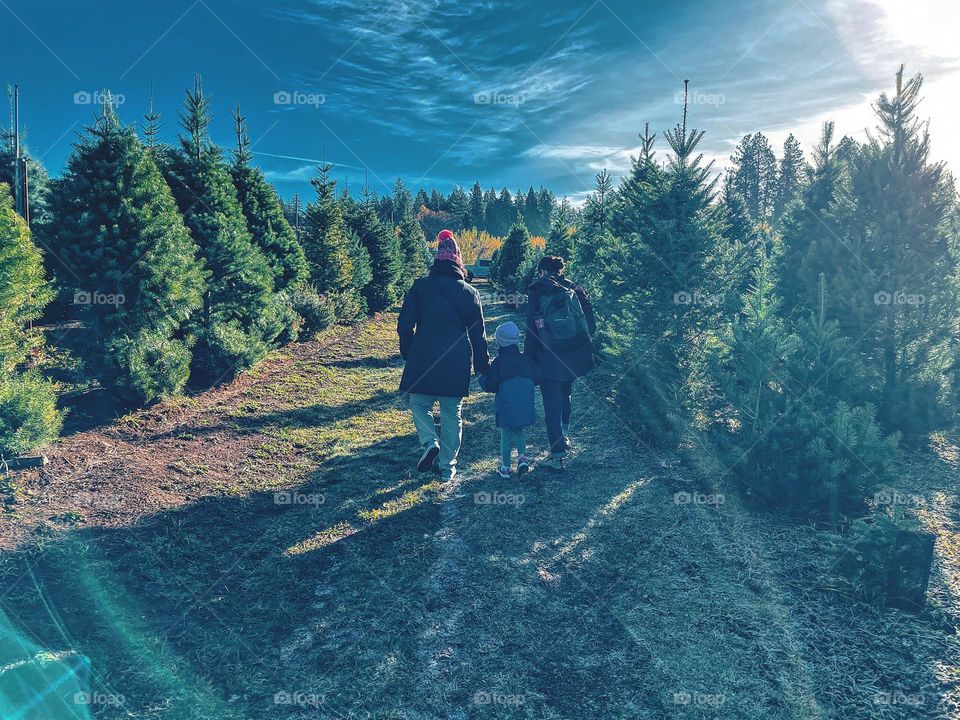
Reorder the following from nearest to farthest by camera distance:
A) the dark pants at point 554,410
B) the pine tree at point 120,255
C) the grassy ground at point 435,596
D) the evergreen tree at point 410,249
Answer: the grassy ground at point 435,596
the dark pants at point 554,410
the pine tree at point 120,255
the evergreen tree at point 410,249

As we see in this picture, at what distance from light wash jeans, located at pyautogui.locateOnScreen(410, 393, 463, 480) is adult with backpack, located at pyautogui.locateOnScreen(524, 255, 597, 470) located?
4.51ft

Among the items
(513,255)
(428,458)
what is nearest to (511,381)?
(428,458)

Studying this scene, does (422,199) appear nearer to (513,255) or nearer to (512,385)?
(513,255)

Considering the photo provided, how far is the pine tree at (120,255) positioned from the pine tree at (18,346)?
92 centimetres

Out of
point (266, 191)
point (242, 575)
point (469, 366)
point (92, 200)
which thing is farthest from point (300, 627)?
point (266, 191)

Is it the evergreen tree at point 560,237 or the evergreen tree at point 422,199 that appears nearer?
the evergreen tree at point 560,237

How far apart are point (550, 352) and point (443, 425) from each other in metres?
1.90

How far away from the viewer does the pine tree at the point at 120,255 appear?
8.12 meters

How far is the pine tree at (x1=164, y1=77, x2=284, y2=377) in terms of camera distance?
10.8 m

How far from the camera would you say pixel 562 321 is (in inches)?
300

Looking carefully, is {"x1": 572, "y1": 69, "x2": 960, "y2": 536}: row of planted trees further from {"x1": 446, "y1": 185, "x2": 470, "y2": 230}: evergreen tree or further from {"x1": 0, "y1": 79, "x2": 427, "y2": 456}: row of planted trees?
{"x1": 446, "y1": 185, "x2": 470, "y2": 230}: evergreen tree

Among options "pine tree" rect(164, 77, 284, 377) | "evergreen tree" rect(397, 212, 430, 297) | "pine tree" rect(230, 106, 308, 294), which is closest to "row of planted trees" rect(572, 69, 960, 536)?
"pine tree" rect(164, 77, 284, 377)

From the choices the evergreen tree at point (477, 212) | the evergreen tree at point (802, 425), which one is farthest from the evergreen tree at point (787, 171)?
the evergreen tree at point (802, 425)

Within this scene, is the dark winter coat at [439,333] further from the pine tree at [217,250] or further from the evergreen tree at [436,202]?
the evergreen tree at [436,202]
